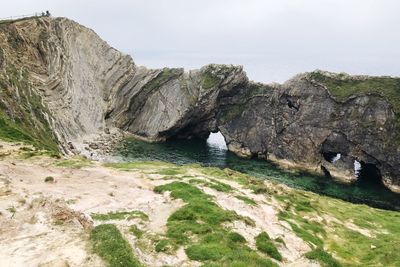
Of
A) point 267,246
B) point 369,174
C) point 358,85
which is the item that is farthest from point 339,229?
point 369,174

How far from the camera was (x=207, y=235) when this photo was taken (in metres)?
26.5

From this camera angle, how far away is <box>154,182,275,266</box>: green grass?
2339 centimetres

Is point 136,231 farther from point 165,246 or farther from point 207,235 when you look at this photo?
point 207,235

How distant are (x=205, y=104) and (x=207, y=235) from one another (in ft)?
330

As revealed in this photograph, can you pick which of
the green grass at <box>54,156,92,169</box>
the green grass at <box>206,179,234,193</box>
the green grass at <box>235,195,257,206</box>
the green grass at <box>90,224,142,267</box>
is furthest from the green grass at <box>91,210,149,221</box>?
the green grass at <box>54,156,92,169</box>

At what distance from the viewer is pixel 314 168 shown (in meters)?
106

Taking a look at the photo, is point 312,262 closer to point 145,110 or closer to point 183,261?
point 183,261

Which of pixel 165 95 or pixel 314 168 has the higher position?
pixel 165 95

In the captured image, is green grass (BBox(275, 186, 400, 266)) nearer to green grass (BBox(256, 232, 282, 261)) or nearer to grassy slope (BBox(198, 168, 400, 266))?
grassy slope (BBox(198, 168, 400, 266))

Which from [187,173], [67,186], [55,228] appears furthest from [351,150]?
[55,228]

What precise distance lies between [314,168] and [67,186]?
8136 cm

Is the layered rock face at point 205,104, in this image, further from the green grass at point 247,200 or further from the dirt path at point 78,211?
the green grass at point 247,200

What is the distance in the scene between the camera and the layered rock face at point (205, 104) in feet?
327

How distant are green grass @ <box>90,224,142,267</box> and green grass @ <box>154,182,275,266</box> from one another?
130 inches
